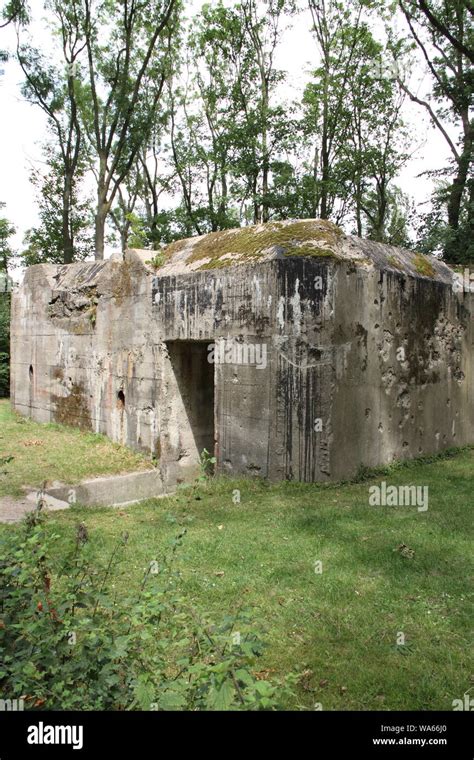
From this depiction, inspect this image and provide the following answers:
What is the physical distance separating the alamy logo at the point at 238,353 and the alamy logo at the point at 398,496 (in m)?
2.11

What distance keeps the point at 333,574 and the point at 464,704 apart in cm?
166

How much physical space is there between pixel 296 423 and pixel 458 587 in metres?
3.05

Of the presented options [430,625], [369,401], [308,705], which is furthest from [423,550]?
[369,401]

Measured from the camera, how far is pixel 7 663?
249cm

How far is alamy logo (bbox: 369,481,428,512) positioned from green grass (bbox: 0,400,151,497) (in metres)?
3.83

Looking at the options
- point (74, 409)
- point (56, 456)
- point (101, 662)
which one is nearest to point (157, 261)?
point (56, 456)

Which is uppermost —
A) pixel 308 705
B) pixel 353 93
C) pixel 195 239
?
pixel 353 93

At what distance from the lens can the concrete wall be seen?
6961 millimetres

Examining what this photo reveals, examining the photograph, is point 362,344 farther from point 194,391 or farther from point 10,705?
point 10,705

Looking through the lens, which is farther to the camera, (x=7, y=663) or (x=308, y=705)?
(x=308, y=705)

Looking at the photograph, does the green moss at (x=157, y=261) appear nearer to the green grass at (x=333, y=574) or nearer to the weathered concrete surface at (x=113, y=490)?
the weathered concrete surface at (x=113, y=490)
